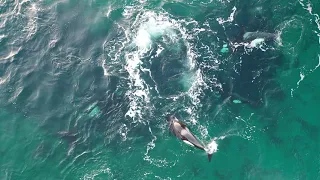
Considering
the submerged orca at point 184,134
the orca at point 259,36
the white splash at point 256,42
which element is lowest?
the submerged orca at point 184,134

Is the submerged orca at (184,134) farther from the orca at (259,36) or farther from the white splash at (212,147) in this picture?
the orca at (259,36)

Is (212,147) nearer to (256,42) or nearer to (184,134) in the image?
(184,134)

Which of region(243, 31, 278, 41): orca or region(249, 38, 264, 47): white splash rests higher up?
region(243, 31, 278, 41): orca

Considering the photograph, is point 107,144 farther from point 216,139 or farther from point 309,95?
point 309,95

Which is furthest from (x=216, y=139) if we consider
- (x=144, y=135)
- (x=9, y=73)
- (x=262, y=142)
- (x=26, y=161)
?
(x=9, y=73)

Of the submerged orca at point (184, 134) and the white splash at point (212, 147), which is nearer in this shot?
the submerged orca at point (184, 134)

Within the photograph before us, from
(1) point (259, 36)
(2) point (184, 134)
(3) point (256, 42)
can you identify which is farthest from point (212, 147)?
(1) point (259, 36)

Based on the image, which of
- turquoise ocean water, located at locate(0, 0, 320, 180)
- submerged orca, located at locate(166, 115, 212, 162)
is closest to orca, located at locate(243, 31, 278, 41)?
turquoise ocean water, located at locate(0, 0, 320, 180)

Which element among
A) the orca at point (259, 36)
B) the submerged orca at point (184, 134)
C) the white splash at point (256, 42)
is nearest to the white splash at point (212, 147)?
the submerged orca at point (184, 134)

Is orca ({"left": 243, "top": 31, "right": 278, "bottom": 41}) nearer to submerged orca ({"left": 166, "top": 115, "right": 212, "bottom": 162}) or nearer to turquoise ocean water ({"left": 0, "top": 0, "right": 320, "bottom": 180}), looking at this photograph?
turquoise ocean water ({"left": 0, "top": 0, "right": 320, "bottom": 180})
